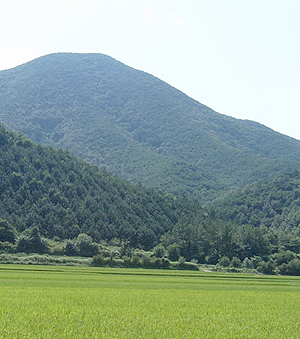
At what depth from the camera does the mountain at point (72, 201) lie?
105 meters

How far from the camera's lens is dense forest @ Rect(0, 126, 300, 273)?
86062 mm

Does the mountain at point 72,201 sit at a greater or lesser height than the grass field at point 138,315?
lesser

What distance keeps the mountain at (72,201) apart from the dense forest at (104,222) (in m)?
0.23

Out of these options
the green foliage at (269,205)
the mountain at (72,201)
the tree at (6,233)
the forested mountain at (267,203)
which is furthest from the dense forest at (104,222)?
the forested mountain at (267,203)

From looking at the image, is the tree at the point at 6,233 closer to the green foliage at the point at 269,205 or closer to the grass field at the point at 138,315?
Result: the grass field at the point at 138,315

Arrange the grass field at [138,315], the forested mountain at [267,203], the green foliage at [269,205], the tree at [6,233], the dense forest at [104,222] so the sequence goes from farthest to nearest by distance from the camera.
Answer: the forested mountain at [267,203]
the green foliage at [269,205]
the dense forest at [104,222]
the tree at [6,233]
the grass field at [138,315]

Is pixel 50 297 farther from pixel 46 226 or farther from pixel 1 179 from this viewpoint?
pixel 1 179

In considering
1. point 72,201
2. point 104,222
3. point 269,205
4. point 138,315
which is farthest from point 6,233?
point 269,205

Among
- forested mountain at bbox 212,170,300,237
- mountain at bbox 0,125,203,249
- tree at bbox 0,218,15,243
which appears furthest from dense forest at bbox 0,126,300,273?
forested mountain at bbox 212,170,300,237

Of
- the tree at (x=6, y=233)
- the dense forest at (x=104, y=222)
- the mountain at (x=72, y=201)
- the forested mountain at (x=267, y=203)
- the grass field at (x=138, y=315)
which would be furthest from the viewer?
the forested mountain at (x=267, y=203)

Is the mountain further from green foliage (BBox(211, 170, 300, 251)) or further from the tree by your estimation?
green foliage (BBox(211, 170, 300, 251))

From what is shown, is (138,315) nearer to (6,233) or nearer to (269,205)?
(6,233)

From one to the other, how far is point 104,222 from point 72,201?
11749mm

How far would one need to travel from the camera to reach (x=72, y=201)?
11844cm
